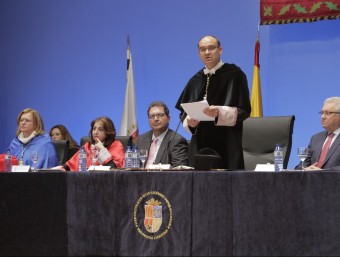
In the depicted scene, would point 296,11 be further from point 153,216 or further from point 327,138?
point 153,216

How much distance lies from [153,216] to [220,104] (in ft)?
3.95

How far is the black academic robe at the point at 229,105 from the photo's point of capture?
3678 millimetres

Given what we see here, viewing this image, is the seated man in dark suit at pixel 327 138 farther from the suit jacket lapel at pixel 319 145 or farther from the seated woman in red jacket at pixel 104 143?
the seated woman in red jacket at pixel 104 143

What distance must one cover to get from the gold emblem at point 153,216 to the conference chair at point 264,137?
1.41 m

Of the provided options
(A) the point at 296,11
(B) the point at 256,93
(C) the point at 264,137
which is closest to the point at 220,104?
(C) the point at 264,137

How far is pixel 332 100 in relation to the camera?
157 inches

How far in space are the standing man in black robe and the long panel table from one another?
0.75m

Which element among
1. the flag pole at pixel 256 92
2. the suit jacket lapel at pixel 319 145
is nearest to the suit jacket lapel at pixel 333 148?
the suit jacket lapel at pixel 319 145

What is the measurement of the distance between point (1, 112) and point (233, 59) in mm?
2929

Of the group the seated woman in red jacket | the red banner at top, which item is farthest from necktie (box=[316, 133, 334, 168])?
the red banner at top

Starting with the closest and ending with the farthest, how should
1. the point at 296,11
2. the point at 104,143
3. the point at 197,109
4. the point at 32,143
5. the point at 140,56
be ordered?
the point at 197,109 < the point at 104,143 < the point at 32,143 < the point at 296,11 < the point at 140,56

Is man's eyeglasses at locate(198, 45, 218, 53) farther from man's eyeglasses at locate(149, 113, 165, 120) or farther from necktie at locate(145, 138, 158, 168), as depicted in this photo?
necktie at locate(145, 138, 158, 168)

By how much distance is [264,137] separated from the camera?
4.19 m

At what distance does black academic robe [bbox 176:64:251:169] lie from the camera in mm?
3678
